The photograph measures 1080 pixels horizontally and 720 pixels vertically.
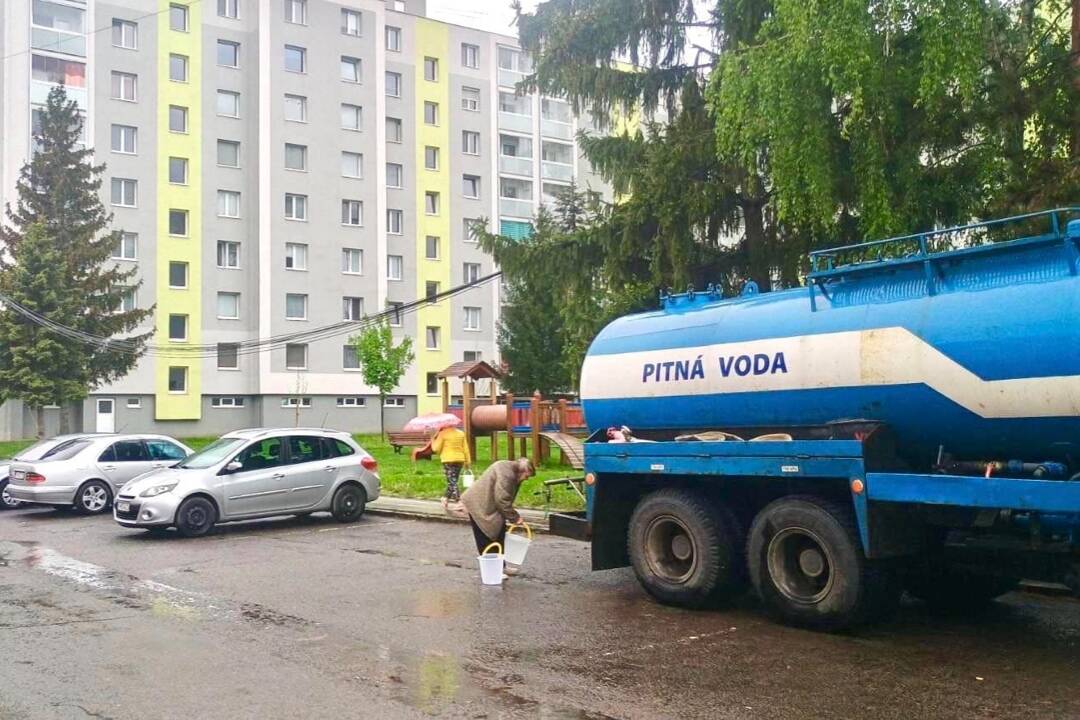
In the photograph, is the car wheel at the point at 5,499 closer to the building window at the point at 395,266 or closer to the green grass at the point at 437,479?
the green grass at the point at 437,479

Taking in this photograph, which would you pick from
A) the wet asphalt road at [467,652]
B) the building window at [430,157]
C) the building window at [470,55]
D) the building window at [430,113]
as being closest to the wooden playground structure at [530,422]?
the wet asphalt road at [467,652]

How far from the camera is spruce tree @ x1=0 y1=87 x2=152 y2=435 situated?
134 ft

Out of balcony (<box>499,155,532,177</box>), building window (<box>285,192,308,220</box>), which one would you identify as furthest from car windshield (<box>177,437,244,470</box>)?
balcony (<box>499,155,532,177</box>)

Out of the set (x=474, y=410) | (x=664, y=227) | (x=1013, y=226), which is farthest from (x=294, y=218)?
(x=1013, y=226)

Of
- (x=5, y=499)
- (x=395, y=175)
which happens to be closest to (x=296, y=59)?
(x=395, y=175)

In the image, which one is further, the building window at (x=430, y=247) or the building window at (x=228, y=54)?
the building window at (x=430, y=247)

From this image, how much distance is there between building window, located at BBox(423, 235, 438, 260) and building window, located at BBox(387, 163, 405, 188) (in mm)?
3311

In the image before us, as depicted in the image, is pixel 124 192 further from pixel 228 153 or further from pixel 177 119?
pixel 228 153

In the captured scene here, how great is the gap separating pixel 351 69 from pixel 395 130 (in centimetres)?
398

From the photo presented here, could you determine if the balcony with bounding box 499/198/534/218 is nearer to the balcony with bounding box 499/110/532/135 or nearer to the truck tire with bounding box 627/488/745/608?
the balcony with bounding box 499/110/532/135

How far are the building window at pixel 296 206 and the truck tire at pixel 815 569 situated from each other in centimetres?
4743

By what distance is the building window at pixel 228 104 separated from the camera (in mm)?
52562

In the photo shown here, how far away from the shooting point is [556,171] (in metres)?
66.9

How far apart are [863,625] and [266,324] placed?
46886 mm
